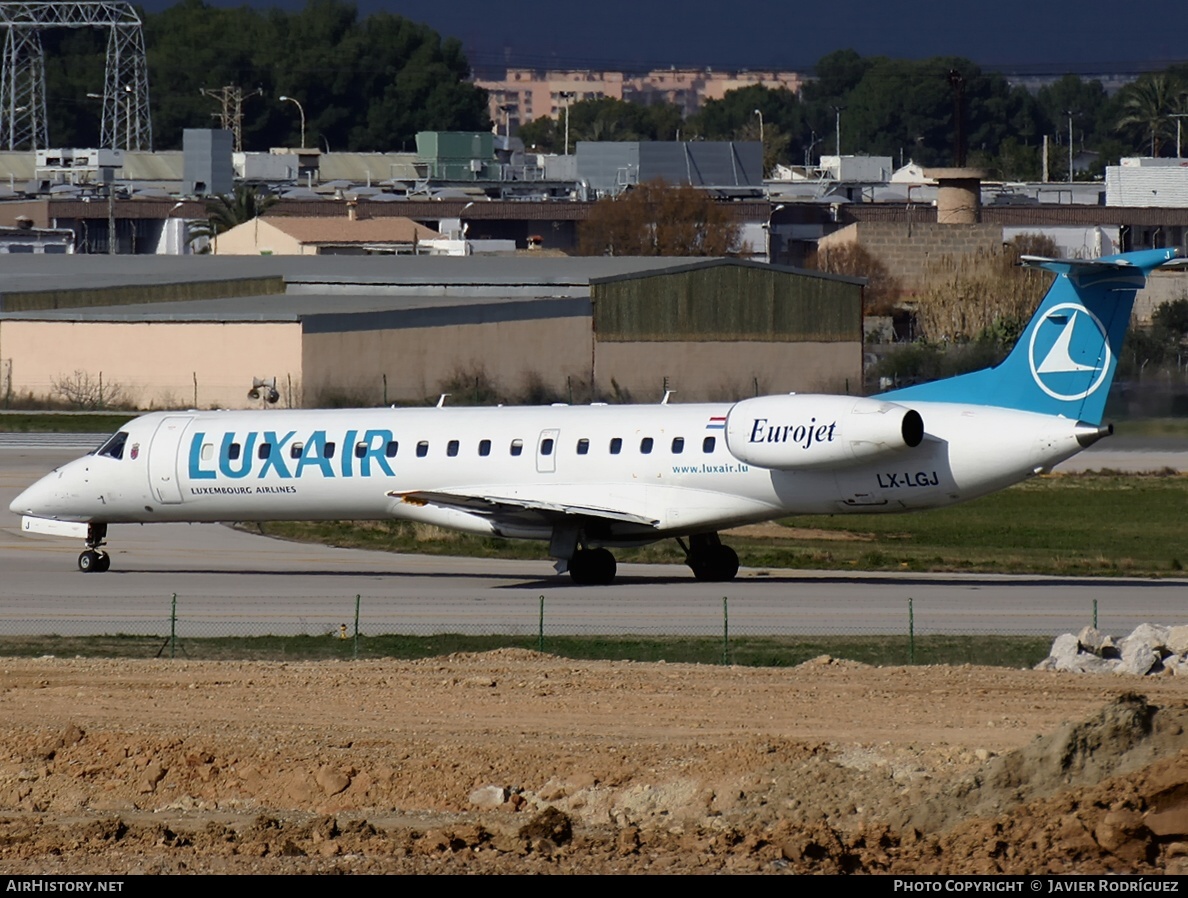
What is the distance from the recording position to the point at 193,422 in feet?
113

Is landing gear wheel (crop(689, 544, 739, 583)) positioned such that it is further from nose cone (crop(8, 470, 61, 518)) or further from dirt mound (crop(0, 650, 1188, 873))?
nose cone (crop(8, 470, 61, 518))

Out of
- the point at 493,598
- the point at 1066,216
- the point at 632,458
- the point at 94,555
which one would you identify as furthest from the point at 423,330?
the point at 1066,216

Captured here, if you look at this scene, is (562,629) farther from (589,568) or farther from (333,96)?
(333,96)

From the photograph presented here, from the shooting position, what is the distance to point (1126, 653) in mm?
21891

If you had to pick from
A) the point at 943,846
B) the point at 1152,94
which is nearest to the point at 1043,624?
the point at 943,846

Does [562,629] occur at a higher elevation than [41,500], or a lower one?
lower

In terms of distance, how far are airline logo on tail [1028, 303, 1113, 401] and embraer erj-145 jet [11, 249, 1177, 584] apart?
0.02 m

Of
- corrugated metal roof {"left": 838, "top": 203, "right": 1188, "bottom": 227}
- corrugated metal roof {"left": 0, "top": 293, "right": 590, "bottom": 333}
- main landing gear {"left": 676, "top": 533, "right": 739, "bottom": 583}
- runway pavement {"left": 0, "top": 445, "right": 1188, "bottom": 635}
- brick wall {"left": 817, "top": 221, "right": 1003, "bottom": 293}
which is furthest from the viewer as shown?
corrugated metal roof {"left": 838, "top": 203, "right": 1188, "bottom": 227}

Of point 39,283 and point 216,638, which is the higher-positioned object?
point 39,283

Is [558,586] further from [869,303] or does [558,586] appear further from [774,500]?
[869,303]

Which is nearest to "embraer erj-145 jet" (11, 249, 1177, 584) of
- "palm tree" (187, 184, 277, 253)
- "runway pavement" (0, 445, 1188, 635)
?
"runway pavement" (0, 445, 1188, 635)

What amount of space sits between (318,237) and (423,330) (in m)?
34.3

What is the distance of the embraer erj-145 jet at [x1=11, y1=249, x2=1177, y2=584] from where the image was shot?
2897 centimetres

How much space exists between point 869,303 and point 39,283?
38865 mm
